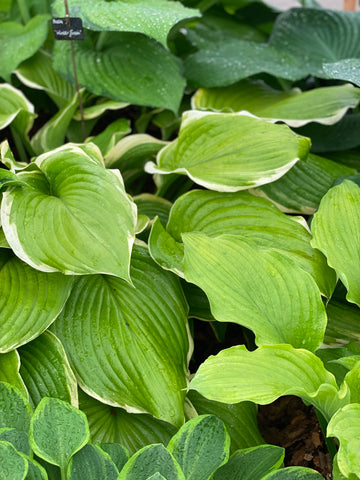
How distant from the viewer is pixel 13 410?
2.72 ft

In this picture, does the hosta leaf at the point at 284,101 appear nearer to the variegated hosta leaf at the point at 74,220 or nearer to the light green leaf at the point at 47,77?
the light green leaf at the point at 47,77

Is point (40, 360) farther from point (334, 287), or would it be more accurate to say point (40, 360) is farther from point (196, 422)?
point (334, 287)

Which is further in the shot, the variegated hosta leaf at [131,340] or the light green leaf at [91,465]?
the variegated hosta leaf at [131,340]

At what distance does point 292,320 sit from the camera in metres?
0.88

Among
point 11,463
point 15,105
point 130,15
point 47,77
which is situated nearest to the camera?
point 11,463

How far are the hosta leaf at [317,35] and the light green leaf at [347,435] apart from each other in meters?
1.11

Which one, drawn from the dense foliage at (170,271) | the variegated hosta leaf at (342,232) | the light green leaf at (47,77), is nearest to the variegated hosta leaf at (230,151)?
the dense foliage at (170,271)

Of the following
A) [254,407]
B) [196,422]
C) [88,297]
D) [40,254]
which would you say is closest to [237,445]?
[254,407]

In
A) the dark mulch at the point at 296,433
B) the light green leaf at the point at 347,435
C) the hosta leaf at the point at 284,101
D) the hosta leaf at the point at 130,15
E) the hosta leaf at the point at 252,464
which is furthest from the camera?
the hosta leaf at the point at 284,101

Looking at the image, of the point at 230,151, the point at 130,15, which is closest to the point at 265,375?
the point at 230,151

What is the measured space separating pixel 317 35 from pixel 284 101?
359 millimetres

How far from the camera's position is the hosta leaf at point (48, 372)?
3.15 feet

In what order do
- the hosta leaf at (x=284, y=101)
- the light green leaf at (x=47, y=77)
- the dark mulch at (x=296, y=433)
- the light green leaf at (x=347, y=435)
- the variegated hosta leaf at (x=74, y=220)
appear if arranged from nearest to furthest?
the light green leaf at (x=347, y=435), the variegated hosta leaf at (x=74, y=220), the dark mulch at (x=296, y=433), the hosta leaf at (x=284, y=101), the light green leaf at (x=47, y=77)

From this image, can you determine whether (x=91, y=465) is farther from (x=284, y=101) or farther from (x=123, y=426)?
(x=284, y=101)
